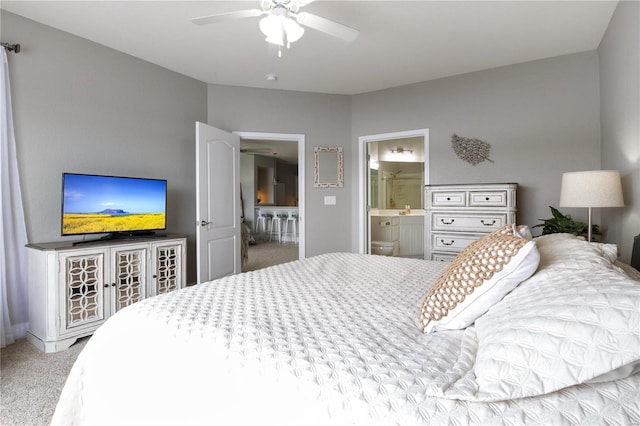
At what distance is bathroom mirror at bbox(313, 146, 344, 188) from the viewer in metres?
4.72

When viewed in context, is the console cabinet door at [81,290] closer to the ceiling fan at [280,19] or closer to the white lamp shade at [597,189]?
the ceiling fan at [280,19]

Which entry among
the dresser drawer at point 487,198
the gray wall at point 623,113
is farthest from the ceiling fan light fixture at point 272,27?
the dresser drawer at point 487,198

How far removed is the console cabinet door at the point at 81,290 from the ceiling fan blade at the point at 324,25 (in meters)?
2.37

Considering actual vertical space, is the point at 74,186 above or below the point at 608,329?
above

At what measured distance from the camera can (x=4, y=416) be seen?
1.72 metres

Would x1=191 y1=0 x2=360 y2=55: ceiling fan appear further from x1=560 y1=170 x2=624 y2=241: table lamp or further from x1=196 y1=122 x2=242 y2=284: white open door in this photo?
x1=560 y1=170 x2=624 y2=241: table lamp

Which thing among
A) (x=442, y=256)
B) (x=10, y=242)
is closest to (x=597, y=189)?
(x=442, y=256)

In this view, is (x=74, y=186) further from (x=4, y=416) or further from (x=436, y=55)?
(x=436, y=55)

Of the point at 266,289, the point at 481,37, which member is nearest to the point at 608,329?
the point at 266,289

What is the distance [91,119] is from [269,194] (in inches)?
288

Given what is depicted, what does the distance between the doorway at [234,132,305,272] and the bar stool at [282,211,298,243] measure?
26mm

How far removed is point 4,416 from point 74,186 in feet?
5.52

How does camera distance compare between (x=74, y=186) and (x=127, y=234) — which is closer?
(x=74, y=186)

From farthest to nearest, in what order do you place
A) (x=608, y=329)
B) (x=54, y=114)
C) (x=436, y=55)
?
(x=436, y=55), (x=54, y=114), (x=608, y=329)
